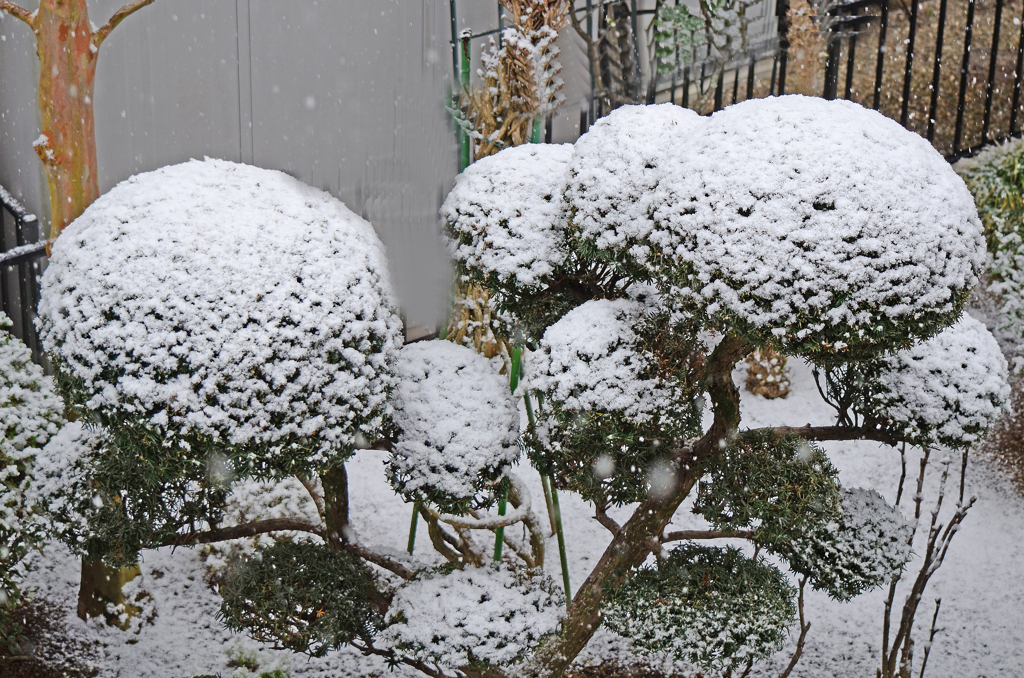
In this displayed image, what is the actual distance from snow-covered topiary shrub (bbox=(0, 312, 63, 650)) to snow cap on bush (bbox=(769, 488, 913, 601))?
2386mm

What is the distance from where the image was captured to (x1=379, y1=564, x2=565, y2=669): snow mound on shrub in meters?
2.55

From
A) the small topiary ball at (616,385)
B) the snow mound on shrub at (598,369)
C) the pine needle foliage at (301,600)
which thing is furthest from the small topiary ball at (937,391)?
the pine needle foliage at (301,600)

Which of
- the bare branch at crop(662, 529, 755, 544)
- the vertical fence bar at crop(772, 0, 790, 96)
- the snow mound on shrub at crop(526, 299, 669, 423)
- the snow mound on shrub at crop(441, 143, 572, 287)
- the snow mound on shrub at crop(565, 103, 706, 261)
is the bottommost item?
the bare branch at crop(662, 529, 755, 544)

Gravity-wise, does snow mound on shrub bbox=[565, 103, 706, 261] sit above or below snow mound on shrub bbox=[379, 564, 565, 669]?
above

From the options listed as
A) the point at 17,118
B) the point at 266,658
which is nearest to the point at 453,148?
the point at 17,118

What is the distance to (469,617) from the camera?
2.57m

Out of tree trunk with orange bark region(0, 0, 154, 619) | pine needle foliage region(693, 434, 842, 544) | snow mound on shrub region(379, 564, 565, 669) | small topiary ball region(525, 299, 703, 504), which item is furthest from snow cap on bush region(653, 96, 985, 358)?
tree trunk with orange bark region(0, 0, 154, 619)

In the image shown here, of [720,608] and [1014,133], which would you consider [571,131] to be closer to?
[1014,133]

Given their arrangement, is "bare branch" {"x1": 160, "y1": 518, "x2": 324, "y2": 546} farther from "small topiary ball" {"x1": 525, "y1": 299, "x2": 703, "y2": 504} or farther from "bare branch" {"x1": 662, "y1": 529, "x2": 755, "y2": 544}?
"bare branch" {"x1": 662, "y1": 529, "x2": 755, "y2": 544}

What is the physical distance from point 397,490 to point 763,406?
10.1ft

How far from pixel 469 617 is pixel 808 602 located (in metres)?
2.14

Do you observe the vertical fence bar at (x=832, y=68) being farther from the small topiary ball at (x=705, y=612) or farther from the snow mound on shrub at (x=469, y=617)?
the snow mound on shrub at (x=469, y=617)

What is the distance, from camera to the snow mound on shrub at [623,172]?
2.15 metres

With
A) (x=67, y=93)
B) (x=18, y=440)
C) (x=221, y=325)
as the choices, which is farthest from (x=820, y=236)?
(x=18, y=440)
